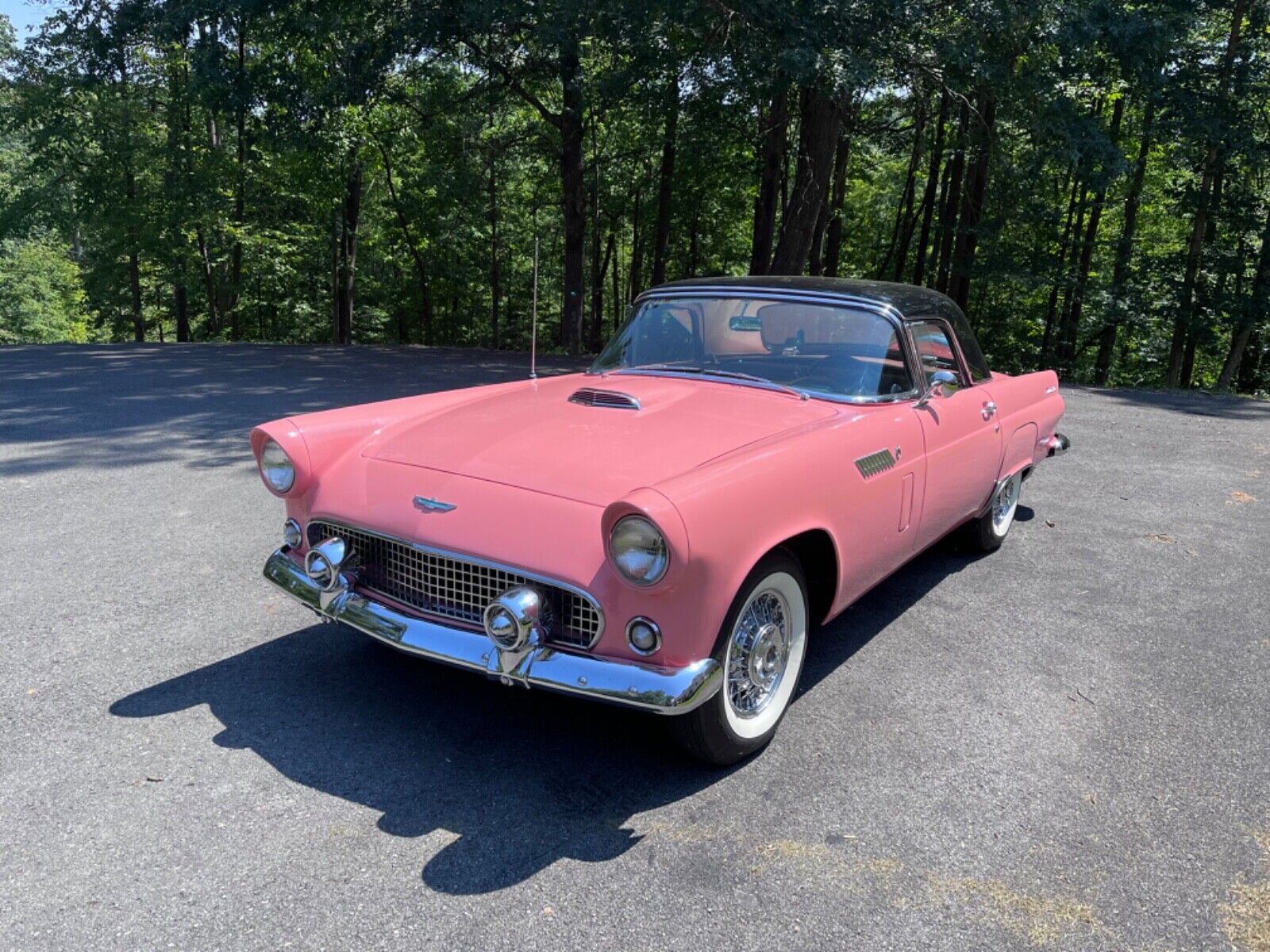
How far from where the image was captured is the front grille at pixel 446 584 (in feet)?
9.20

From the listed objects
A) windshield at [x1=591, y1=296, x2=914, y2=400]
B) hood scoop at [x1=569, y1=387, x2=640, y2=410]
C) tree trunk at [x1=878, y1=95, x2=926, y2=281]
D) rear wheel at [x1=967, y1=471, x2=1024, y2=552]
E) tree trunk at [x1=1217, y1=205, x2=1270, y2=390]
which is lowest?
rear wheel at [x1=967, y1=471, x2=1024, y2=552]

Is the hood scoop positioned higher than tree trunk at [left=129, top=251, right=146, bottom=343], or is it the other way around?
the hood scoop

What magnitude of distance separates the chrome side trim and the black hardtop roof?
0.96 metres

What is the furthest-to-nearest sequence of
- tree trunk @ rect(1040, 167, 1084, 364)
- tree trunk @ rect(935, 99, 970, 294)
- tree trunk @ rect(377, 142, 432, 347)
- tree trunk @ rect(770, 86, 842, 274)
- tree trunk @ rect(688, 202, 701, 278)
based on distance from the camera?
tree trunk @ rect(688, 202, 701, 278)
tree trunk @ rect(377, 142, 432, 347)
tree trunk @ rect(935, 99, 970, 294)
tree trunk @ rect(1040, 167, 1084, 364)
tree trunk @ rect(770, 86, 842, 274)

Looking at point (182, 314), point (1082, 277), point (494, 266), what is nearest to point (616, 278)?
point (494, 266)

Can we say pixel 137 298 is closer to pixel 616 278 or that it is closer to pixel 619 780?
pixel 616 278

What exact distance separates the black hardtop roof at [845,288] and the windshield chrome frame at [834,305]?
0.02m

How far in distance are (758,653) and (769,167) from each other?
1498 cm

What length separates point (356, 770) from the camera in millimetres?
2896

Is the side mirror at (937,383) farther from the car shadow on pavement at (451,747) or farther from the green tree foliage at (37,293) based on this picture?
the green tree foliage at (37,293)

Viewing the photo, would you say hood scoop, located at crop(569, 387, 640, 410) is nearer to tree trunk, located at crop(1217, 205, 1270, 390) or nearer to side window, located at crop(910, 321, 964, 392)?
side window, located at crop(910, 321, 964, 392)

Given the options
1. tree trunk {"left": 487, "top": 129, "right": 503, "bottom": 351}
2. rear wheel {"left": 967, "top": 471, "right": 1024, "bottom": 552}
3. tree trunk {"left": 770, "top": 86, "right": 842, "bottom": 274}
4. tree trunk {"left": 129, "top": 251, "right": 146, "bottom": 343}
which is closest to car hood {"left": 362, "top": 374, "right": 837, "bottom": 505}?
rear wheel {"left": 967, "top": 471, "right": 1024, "bottom": 552}

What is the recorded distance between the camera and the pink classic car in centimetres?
268

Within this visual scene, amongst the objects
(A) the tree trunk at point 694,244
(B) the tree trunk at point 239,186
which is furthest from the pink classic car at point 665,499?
(A) the tree trunk at point 694,244
